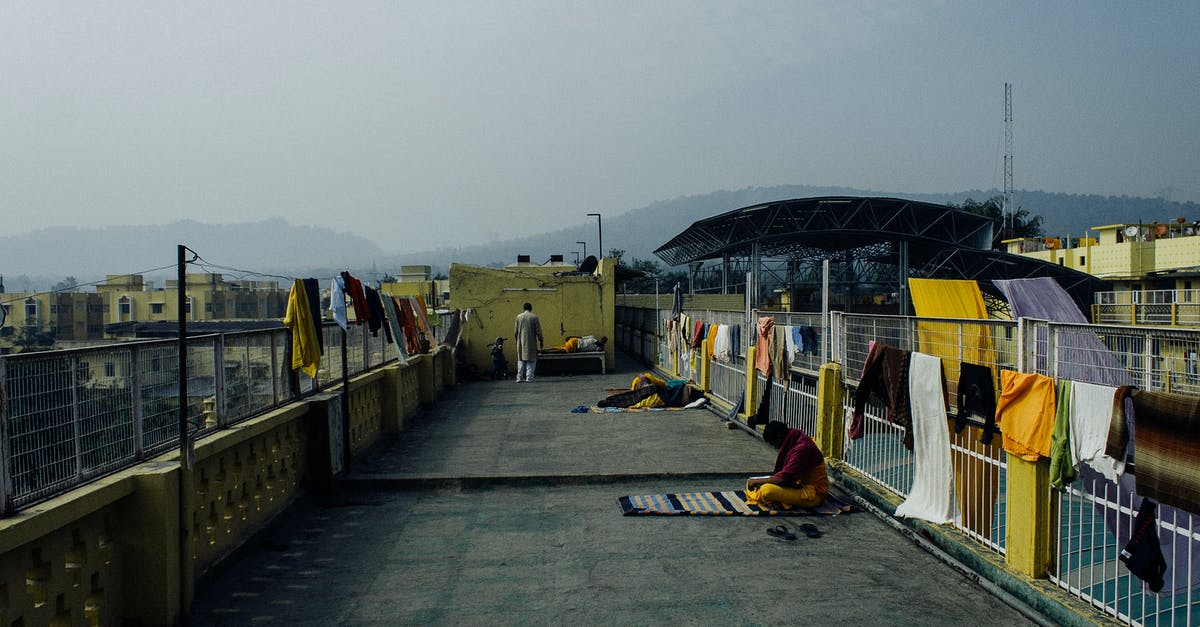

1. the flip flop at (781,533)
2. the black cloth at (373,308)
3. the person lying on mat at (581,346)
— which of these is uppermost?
the black cloth at (373,308)

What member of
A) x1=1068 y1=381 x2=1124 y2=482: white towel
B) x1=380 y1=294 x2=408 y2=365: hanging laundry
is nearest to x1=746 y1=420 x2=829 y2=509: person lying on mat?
x1=1068 y1=381 x2=1124 y2=482: white towel

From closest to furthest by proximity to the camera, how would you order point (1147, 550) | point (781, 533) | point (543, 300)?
1. point (1147, 550)
2. point (781, 533)
3. point (543, 300)

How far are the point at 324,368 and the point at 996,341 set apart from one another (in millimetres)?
8320

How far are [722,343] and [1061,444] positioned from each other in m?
→ 9.68

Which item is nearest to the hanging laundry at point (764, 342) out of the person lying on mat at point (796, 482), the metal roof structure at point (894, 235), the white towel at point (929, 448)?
the person lying on mat at point (796, 482)

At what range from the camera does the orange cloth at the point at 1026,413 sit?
5.18 metres

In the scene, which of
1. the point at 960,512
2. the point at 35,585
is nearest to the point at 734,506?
the point at 960,512

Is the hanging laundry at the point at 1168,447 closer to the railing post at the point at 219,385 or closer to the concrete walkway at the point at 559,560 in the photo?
the concrete walkway at the point at 559,560

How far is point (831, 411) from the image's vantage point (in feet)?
31.3

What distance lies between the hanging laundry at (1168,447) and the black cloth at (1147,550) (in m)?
0.23

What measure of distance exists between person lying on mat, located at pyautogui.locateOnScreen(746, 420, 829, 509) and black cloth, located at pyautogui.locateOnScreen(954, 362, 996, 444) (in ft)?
5.93

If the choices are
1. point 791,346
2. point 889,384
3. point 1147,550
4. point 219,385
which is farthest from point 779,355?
point 219,385

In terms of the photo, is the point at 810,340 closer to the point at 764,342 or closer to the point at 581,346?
the point at 764,342

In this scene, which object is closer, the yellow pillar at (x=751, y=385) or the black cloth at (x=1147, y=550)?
the black cloth at (x=1147, y=550)
